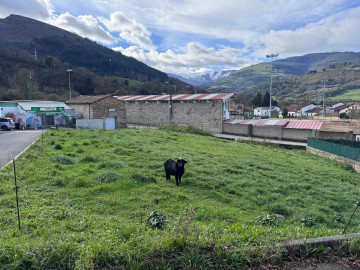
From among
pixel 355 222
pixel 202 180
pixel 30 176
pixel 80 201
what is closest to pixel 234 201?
pixel 202 180

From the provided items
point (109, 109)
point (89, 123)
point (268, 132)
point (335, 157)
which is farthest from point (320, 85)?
point (89, 123)

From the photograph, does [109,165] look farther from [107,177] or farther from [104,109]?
[104,109]

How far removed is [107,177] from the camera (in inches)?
331

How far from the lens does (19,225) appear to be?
4531 millimetres

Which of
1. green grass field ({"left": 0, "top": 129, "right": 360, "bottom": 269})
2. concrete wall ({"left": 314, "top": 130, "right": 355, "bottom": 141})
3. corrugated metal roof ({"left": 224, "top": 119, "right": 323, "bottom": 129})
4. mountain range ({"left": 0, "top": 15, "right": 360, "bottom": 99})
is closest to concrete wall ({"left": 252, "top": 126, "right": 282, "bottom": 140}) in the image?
corrugated metal roof ({"left": 224, "top": 119, "right": 323, "bottom": 129})

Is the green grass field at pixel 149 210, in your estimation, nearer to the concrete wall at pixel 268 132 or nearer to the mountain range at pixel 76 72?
the concrete wall at pixel 268 132

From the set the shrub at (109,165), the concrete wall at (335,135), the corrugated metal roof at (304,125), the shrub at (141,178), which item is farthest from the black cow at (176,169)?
the corrugated metal roof at (304,125)

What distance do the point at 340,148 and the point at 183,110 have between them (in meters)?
24.3

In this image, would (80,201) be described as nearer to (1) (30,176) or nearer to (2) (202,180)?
(1) (30,176)

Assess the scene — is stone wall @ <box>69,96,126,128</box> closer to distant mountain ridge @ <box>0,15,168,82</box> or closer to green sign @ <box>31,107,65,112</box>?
green sign @ <box>31,107,65,112</box>

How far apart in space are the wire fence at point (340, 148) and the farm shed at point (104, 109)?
25.4m

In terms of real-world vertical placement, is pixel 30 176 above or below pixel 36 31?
below

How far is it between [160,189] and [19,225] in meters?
4.20

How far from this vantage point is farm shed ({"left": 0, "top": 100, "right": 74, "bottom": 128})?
30578mm
